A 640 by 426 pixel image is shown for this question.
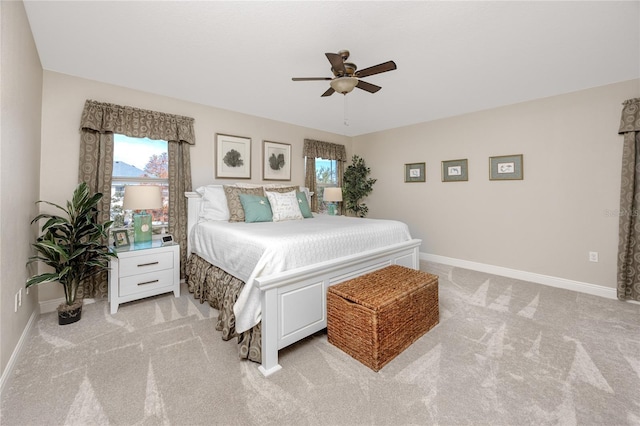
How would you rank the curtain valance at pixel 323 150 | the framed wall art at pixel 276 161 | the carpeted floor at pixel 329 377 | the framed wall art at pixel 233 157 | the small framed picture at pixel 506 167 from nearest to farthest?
the carpeted floor at pixel 329 377
the small framed picture at pixel 506 167
the framed wall art at pixel 233 157
the framed wall art at pixel 276 161
the curtain valance at pixel 323 150

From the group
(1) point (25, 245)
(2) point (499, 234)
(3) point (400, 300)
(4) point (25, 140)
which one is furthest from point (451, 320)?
(4) point (25, 140)

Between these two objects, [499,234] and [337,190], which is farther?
[337,190]

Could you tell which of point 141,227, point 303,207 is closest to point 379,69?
point 303,207

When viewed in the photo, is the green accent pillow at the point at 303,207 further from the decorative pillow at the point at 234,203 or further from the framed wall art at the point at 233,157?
the framed wall art at the point at 233,157

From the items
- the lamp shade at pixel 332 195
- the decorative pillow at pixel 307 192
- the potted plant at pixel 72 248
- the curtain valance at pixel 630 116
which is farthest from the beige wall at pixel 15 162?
the curtain valance at pixel 630 116

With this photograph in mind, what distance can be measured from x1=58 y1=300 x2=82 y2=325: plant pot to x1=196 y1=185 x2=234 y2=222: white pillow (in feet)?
4.62

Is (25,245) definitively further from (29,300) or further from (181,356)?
(181,356)

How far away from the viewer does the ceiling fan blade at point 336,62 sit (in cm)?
195

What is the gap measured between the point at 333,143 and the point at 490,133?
2.68 m

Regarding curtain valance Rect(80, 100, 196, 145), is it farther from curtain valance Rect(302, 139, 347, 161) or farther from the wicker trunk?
the wicker trunk

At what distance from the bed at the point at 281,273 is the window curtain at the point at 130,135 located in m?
0.90

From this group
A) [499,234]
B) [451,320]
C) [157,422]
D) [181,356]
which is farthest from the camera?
[499,234]

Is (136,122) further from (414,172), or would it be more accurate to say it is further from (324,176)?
(414,172)

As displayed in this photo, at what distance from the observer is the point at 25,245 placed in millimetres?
2139
